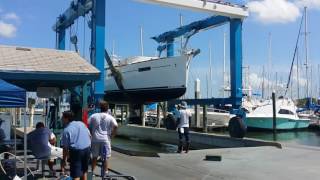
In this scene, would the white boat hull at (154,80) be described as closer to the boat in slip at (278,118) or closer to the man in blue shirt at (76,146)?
the boat in slip at (278,118)

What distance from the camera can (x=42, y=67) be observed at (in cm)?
1262

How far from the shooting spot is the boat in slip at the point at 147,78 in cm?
3288

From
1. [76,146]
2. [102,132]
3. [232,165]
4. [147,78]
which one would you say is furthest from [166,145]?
[76,146]

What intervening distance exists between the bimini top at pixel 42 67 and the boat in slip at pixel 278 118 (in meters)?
34.0

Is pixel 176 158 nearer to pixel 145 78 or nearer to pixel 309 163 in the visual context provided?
pixel 309 163

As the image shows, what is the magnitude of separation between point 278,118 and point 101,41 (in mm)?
28962

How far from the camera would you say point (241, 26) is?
1065 inches

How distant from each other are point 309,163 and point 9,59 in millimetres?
8749

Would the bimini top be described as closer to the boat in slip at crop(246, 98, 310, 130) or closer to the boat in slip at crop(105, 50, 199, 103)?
the boat in slip at crop(105, 50, 199, 103)

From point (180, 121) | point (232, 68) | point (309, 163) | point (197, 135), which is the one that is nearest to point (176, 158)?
point (180, 121)

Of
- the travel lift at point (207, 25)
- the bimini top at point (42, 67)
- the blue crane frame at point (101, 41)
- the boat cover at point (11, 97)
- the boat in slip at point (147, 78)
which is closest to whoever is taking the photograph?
the boat cover at point (11, 97)

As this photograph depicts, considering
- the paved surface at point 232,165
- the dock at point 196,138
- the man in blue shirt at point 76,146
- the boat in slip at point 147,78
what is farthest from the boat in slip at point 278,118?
the man in blue shirt at point 76,146

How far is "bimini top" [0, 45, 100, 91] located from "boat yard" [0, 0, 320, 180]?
1.1 inches

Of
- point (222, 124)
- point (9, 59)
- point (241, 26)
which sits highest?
point (241, 26)
